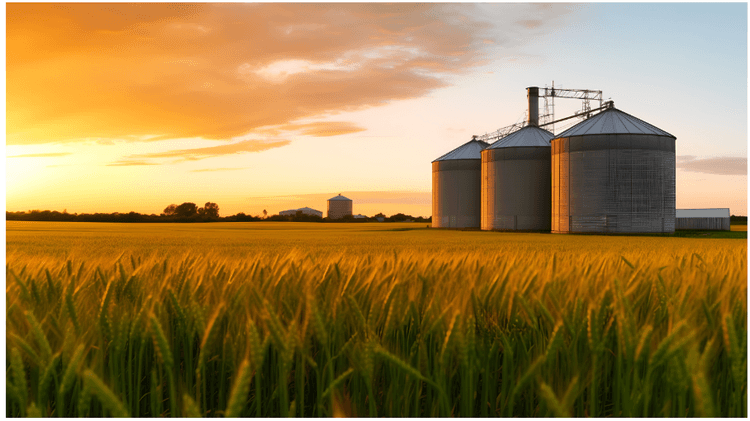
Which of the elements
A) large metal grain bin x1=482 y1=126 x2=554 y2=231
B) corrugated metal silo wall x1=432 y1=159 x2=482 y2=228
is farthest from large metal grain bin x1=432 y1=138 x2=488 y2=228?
large metal grain bin x1=482 y1=126 x2=554 y2=231

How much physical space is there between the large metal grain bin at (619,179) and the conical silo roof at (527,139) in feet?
14.2

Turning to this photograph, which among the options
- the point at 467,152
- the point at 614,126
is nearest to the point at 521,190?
the point at 614,126

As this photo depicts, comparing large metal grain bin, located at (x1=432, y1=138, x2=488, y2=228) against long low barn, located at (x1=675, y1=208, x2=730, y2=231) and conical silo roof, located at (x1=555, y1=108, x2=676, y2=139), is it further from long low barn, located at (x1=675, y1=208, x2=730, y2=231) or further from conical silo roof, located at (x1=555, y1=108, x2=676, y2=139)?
long low barn, located at (x1=675, y1=208, x2=730, y2=231)

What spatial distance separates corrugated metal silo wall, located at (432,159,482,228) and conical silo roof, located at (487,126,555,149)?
4.90 m

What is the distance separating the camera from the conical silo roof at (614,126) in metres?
25.2

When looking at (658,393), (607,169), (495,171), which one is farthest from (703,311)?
(495,171)

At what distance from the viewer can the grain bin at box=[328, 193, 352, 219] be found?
63494 mm

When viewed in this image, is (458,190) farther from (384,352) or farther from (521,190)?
(384,352)

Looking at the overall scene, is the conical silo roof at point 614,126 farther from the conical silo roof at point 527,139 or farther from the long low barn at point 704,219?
the long low barn at point 704,219

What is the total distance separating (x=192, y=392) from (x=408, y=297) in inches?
28.9

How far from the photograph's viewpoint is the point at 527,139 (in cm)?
3044

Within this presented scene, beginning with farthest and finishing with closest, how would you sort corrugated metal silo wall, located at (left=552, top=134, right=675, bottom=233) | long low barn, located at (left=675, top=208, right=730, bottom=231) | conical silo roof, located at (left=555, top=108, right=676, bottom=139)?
1. long low barn, located at (left=675, top=208, right=730, bottom=231)
2. conical silo roof, located at (left=555, top=108, right=676, bottom=139)
3. corrugated metal silo wall, located at (left=552, top=134, right=675, bottom=233)

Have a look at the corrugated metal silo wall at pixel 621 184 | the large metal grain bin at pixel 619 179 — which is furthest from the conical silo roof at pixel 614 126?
the corrugated metal silo wall at pixel 621 184

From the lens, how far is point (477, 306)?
1.53 metres
